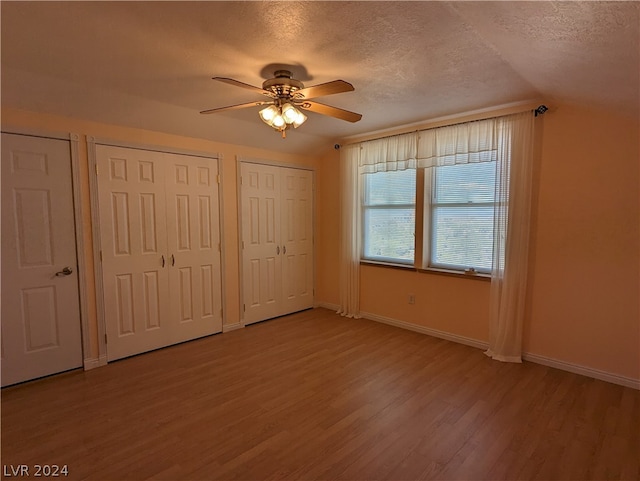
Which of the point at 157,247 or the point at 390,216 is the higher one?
the point at 390,216

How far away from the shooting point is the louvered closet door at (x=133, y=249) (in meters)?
3.27

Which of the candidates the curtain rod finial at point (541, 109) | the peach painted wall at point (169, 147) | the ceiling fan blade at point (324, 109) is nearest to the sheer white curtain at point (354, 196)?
the peach painted wall at point (169, 147)

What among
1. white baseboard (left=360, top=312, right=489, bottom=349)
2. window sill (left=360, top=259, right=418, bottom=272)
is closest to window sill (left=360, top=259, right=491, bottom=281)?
window sill (left=360, top=259, right=418, bottom=272)

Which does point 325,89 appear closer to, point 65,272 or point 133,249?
point 133,249

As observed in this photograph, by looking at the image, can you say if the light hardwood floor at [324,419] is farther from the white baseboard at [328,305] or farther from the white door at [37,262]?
the white baseboard at [328,305]

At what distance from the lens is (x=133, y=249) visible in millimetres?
3434

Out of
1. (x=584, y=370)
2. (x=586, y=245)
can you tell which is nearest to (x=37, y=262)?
(x=586, y=245)

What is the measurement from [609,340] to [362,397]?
2.15 metres

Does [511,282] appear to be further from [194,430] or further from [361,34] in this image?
[194,430]

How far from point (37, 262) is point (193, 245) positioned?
4.44 feet

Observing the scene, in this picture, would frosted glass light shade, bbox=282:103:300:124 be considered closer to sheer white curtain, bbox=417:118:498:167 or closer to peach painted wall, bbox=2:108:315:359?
peach painted wall, bbox=2:108:315:359

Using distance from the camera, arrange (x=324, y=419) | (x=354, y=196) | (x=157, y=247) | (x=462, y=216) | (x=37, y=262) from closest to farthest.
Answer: (x=324, y=419) → (x=37, y=262) → (x=157, y=247) → (x=462, y=216) → (x=354, y=196)

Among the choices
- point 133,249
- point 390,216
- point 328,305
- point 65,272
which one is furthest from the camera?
point 328,305

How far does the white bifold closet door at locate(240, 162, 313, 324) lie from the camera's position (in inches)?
173
